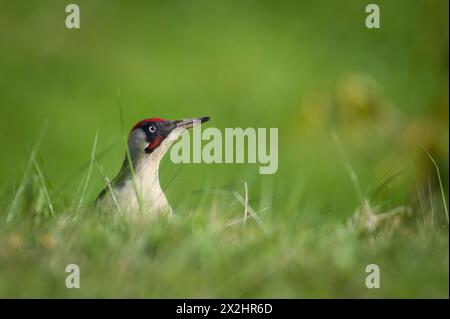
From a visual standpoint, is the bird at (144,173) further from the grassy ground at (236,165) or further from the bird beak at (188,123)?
the grassy ground at (236,165)

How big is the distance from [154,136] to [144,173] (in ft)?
0.86

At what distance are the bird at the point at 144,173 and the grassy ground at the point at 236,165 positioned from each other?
13 cm

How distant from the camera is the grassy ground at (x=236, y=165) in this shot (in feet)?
11.2

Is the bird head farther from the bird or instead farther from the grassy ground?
the grassy ground

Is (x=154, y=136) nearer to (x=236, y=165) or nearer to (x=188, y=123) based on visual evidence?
(x=188, y=123)

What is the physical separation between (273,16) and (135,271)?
860 cm

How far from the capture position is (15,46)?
11078mm

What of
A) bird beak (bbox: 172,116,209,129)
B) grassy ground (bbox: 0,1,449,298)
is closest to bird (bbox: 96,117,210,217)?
bird beak (bbox: 172,116,209,129)

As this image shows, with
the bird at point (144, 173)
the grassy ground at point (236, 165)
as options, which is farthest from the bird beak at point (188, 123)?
the grassy ground at point (236, 165)

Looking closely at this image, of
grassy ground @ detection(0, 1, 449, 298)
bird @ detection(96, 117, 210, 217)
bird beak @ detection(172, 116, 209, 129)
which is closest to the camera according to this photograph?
grassy ground @ detection(0, 1, 449, 298)

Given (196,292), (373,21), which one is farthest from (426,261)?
(373,21)

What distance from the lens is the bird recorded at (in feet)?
13.1
